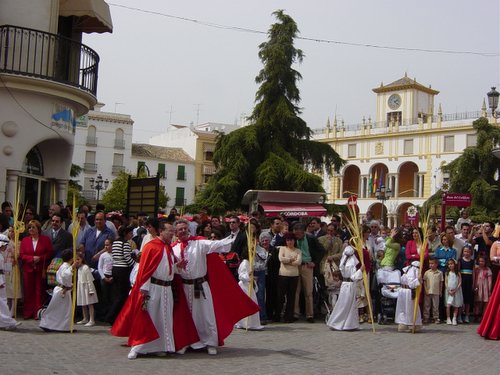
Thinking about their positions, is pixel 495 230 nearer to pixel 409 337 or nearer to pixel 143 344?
pixel 409 337

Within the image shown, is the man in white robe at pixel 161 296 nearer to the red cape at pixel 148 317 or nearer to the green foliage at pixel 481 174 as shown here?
the red cape at pixel 148 317

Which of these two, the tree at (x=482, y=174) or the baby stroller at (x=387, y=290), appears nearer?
the baby stroller at (x=387, y=290)

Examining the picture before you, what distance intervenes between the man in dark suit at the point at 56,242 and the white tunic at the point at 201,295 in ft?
9.79

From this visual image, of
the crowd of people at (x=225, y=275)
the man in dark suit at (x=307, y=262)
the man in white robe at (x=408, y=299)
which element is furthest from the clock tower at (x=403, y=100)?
the man in white robe at (x=408, y=299)

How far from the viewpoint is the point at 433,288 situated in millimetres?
13570

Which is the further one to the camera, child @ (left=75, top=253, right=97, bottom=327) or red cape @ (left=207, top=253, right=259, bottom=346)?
child @ (left=75, top=253, right=97, bottom=327)

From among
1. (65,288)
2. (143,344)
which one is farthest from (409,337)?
(65,288)

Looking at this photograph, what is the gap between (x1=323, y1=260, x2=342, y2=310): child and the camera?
13.6 m

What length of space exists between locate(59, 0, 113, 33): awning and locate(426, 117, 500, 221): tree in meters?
28.8

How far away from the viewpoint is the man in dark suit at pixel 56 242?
11.7 metres

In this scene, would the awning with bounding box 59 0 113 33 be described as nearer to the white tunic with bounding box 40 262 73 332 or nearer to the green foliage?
the white tunic with bounding box 40 262 73 332

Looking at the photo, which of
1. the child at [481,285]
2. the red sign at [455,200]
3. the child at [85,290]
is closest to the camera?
the child at [85,290]

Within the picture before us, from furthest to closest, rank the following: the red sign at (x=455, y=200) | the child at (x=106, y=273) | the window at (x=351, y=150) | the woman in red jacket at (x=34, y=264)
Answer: the window at (x=351, y=150) < the red sign at (x=455, y=200) < the child at (x=106, y=273) < the woman in red jacket at (x=34, y=264)

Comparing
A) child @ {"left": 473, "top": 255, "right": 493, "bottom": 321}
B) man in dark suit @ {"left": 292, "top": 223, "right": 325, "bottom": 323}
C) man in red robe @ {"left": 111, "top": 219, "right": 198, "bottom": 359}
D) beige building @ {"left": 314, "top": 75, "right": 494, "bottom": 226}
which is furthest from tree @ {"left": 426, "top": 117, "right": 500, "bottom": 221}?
man in red robe @ {"left": 111, "top": 219, "right": 198, "bottom": 359}
